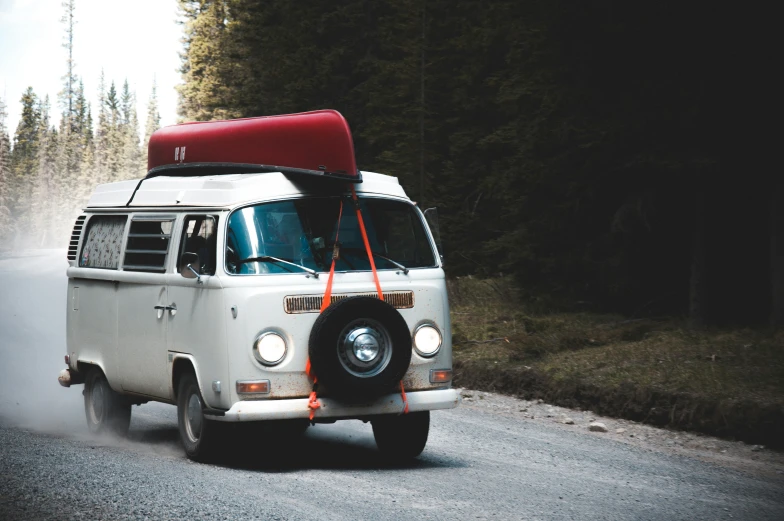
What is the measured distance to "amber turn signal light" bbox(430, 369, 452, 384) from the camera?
917 cm

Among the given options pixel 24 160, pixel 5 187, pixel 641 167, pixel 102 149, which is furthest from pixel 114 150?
pixel 641 167

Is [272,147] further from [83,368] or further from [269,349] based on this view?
[83,368]

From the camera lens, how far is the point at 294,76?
124 ft

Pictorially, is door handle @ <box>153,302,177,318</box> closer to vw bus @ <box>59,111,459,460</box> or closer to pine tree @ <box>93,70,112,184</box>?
vw bus @ <box>59,111,459,460</box>

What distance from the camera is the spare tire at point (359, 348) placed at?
28.0ft

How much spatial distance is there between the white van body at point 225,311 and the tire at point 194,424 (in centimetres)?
16

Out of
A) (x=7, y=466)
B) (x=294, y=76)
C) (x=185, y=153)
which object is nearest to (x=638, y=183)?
(x=185, y=153)

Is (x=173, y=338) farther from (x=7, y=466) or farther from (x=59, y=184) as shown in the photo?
(x=59, y=184)

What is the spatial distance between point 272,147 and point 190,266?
143cm

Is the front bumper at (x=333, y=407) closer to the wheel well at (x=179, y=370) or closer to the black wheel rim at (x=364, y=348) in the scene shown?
the black wheel rim at (x=364, y=348)

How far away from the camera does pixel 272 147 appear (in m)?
9.80

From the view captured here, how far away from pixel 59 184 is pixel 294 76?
10401cm

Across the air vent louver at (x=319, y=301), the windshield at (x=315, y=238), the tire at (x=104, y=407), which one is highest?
the windshield at (x=315, y=238)

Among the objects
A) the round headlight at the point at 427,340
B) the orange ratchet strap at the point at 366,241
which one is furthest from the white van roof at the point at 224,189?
the round headlight at the point at 427,340
